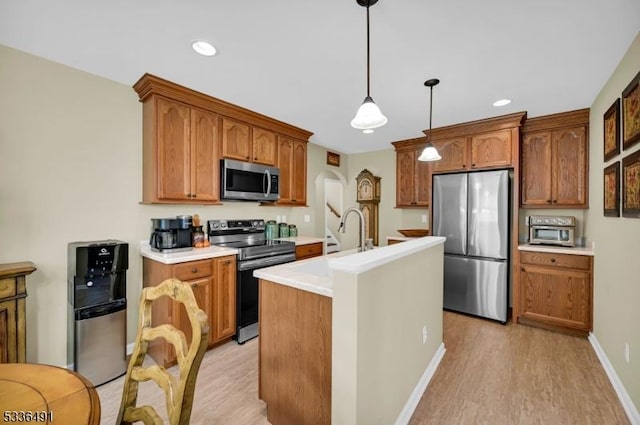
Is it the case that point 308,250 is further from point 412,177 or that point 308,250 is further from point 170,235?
point 412,177

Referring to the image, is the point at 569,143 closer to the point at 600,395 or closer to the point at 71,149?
the point at 600,395

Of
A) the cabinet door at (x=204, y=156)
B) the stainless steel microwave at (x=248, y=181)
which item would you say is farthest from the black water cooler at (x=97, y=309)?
the stainless steel microwave at (x=248, y=181)

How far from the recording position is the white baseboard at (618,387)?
170cm

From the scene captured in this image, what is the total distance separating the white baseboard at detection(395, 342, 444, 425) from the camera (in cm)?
170

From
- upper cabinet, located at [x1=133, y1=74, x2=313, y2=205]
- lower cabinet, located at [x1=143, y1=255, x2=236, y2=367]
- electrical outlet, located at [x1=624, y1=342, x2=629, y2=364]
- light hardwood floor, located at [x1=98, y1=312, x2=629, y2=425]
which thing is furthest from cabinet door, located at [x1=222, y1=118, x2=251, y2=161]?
electrical outlet, located at [x1=624, y1=342, x2=629, y2=364]

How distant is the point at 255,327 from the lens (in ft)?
9.32

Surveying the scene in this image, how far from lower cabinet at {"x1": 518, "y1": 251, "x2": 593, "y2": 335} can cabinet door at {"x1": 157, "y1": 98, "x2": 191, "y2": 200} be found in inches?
149

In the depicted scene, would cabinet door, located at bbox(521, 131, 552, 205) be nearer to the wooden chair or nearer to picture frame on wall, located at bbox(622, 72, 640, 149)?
picture frame on wall, located at bbox(622, 72, 640, 149)

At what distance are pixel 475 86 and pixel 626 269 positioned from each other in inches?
70.8

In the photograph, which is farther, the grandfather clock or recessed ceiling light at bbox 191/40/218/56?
the grandfather clock

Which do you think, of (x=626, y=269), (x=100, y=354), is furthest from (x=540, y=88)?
(x=100, y=354)

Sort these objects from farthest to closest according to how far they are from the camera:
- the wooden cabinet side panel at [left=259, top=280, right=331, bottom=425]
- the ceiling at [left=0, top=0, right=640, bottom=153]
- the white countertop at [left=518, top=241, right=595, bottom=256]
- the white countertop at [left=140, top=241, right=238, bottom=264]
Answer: the white countertop at [left=518, top=241, right=595, bottom=256]
the white countertop at [left=140, top=241, right=238, bottom=264]
the ceiling at [left=0, top=0, right=640, bottom=153]
the wooden cabinet side panel at [left=259, top=280, right=331, bottom=425]

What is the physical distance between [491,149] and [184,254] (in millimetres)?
3623

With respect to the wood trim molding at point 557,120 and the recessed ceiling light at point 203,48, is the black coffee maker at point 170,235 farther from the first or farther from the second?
the wood trim molding at point 557,120
